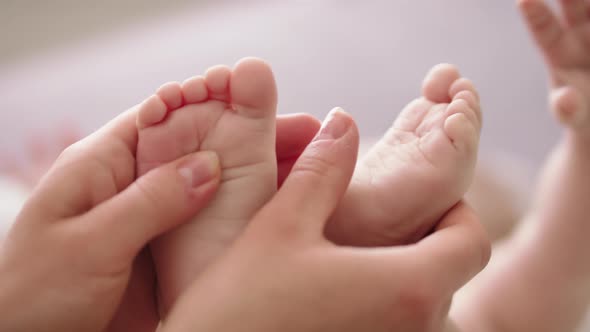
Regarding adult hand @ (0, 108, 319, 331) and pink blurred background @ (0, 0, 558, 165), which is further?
pink blurred background @ (0, 0, 558, 165)

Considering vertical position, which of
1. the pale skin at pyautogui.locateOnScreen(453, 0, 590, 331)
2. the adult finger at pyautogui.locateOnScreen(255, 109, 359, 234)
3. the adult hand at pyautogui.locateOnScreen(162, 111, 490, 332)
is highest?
the adult finger at pyautogui.locateOnScreen(255, 109, 359, 234)

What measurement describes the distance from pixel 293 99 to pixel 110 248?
82 centimetres

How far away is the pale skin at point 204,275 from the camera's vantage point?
1.53 ft

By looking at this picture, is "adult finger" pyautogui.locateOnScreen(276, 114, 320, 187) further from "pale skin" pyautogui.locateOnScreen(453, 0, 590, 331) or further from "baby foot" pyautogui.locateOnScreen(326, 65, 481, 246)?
"pale skin" pyautogui.locateOnScreen(453, 0, 590, 331)

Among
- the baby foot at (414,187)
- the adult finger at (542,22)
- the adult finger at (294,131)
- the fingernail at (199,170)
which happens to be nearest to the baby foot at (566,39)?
the adult finger at (542,22)

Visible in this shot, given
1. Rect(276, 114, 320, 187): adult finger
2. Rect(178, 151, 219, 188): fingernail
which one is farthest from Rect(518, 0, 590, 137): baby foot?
Rect(178, 151, 219, 188): fingernail

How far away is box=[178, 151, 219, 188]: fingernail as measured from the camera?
535 millimetres

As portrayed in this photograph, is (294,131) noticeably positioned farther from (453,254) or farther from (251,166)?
(453,254)

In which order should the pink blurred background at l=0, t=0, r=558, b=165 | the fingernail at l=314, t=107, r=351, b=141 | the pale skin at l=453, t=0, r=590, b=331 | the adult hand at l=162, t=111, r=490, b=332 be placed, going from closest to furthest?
the adult hand at l=162, t=111, r=490, b=332
the fingernail at l=314, t=107, r=351, b=141
the pale skin at l=453, t=0, r=590, b=331
the pink blurred background at l=0, t=0, r=558, b=165

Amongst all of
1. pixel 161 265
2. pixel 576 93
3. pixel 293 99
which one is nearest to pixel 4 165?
pixel 293 99

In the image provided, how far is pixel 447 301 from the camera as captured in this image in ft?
1.77

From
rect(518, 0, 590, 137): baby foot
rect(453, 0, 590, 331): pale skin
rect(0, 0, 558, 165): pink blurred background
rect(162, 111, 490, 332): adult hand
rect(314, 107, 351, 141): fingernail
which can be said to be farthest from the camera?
rect(0, 0, 558, 165): pink blurred background

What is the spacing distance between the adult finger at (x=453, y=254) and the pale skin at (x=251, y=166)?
0.05 m

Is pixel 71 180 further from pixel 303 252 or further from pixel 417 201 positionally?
pixel 417 201
